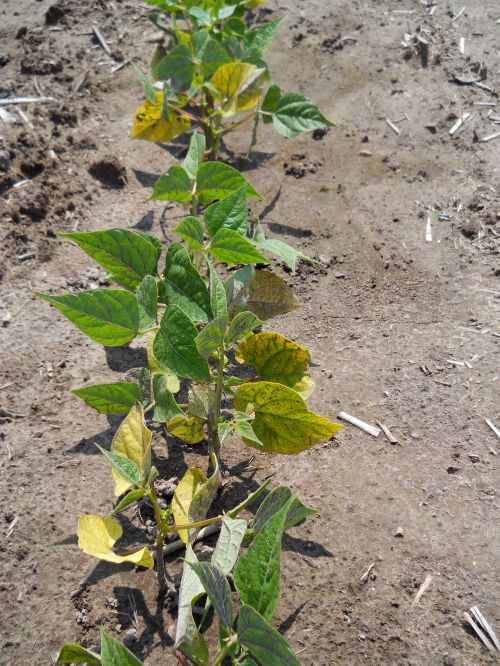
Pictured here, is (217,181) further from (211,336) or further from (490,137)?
(490,137)

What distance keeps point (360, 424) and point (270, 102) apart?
1337 mm

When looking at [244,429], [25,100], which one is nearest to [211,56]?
[25,100]

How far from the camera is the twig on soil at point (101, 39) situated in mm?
3072

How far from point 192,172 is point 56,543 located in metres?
1.08

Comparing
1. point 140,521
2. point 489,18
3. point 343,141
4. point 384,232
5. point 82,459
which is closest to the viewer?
point 140,521

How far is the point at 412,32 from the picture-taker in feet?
9.82

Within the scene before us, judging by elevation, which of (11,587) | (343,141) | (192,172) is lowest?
(11,587)

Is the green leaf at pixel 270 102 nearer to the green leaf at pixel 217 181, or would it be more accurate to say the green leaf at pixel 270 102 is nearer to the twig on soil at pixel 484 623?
the green leaf at pixel 217 181

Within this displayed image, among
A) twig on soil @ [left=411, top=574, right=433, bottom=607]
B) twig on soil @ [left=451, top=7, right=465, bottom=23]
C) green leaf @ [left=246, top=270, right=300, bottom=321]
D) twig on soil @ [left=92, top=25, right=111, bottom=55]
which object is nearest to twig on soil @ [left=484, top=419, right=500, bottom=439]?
twig on soil @ [left=411, top=574, right=433, bottom=607]

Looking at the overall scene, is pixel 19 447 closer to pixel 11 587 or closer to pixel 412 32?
pixel 11 587

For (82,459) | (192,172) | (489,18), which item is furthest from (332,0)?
(82,459)

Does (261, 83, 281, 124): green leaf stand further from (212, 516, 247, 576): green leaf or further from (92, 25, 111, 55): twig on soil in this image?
(212, 516, 247, 576): green leaf

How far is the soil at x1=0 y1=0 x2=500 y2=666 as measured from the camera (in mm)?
1377

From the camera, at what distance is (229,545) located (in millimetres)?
1248
